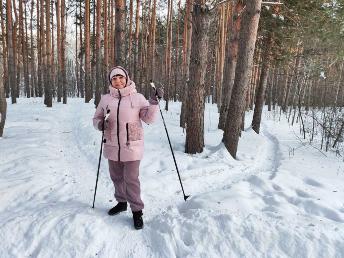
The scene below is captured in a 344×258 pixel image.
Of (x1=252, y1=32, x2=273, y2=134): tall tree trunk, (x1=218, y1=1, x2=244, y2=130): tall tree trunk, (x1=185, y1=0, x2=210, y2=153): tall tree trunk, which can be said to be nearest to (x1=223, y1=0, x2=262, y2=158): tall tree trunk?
(x1=185, y1=0, x2=210, y2=153): tall tree trunk

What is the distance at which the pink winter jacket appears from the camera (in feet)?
13.8

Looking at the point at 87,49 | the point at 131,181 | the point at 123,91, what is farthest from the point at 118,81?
the point at 87,49

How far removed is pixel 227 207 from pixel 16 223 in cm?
275

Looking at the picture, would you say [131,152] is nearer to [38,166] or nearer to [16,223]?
[16,223]

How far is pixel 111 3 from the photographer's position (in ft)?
80.2

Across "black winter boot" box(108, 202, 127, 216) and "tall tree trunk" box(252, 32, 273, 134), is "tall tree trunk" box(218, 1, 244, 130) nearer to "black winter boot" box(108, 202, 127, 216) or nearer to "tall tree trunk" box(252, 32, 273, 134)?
"tall tree trunk" box(252, 32, 273, 134)

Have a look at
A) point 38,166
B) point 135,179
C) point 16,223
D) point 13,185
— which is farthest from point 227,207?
point 38,166

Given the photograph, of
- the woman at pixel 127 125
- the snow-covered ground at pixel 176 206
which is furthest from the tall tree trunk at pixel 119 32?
the woman at pixel 127 125

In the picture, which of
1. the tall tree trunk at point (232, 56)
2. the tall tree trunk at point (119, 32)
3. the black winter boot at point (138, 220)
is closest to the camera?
the black winter boot at point (138, 220)

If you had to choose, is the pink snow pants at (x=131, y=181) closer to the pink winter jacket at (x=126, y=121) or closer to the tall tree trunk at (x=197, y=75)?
the pink winter jacket at (x=126, y=121)

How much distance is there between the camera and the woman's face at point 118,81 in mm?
4191

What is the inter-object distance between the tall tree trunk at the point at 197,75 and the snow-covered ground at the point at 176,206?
19.7 inches

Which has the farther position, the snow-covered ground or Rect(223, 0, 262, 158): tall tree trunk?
Rect(223, 0, 262, 158): tall tree trunk

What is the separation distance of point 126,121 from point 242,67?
442 cm
